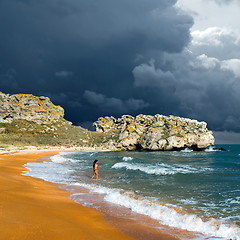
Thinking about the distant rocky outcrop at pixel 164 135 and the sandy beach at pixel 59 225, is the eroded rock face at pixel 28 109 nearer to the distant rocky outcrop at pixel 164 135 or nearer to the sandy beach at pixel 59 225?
the distant rocky outcrop at pixel 164 135

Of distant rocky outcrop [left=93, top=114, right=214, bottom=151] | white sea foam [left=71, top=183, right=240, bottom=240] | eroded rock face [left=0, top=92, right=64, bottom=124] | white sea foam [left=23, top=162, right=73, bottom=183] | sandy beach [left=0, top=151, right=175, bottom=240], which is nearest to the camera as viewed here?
sandy beach [left=0, top=151, right=175, bottom=240]

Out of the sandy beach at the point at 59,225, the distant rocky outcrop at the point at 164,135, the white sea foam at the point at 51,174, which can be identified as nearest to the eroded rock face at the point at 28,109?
the distant rocky outcrop at the point at 164,135

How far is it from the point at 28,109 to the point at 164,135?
3283 inches

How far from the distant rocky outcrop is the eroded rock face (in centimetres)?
4490

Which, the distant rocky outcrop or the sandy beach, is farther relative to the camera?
the distant rocky outcrop

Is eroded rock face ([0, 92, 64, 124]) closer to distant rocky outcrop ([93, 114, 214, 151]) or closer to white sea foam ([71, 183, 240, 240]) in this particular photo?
distant rocky outcrop ([93, 114, 214, 151])

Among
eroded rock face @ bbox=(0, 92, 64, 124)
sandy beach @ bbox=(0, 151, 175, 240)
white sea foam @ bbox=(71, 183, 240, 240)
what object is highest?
eroded rock face @ bbox=(0, 92, 64, 124)

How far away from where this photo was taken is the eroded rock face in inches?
3947

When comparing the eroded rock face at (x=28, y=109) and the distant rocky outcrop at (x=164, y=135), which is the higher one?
the eroded rock face at (x=28, y=109)

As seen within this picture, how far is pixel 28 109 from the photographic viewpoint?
111 m

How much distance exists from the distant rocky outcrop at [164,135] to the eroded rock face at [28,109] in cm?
4490

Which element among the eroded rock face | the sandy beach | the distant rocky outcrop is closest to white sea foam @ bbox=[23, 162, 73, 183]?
the sandy beach

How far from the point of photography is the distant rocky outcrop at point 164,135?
89.4m

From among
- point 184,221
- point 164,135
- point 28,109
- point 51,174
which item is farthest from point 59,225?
point 28,109
